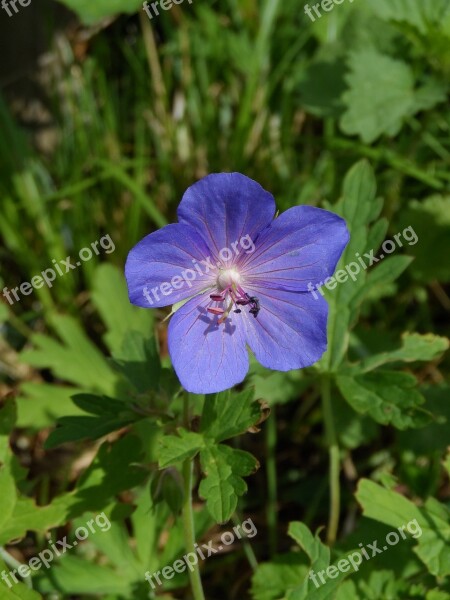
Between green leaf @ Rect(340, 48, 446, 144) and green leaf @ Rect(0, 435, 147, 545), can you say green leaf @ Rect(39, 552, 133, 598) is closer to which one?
green leaf @ Rect(0, 435, 147, 545)

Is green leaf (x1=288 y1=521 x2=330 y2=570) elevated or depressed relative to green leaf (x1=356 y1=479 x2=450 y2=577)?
elevated

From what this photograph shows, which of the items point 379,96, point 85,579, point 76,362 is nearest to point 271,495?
point 85,579

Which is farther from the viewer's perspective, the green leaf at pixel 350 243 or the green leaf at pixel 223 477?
the green leaf at pixel 350 243

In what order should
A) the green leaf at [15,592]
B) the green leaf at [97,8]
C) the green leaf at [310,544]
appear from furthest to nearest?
the green leaf at [97,8], the green leaf at [310,544], the green leaf at [15,592]

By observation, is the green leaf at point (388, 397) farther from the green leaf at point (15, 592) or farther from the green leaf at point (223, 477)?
the green leaf at point (15, 592)

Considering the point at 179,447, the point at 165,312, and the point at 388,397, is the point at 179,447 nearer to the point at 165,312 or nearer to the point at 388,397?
the point at 388,397

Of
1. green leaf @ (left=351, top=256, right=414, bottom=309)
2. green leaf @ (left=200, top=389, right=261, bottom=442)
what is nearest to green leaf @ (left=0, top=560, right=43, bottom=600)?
green leaf @ (left=200, top=389, right=261, bottom=442)

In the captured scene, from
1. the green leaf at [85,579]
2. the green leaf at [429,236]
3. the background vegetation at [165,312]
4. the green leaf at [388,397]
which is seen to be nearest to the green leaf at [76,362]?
the background vegetation at [165,312]
